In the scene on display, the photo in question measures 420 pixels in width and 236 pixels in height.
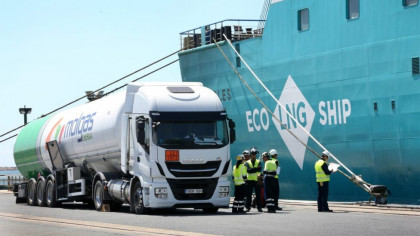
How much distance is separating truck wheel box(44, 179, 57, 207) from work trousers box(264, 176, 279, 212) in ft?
31.8

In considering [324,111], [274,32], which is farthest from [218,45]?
[324,111]

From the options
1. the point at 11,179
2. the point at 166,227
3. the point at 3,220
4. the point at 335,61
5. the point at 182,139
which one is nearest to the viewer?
the point at 166,227

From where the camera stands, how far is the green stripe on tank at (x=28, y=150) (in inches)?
1345

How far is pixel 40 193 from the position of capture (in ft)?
107

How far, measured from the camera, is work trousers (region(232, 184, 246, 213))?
77.8 feet

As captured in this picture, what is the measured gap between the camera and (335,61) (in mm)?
27656

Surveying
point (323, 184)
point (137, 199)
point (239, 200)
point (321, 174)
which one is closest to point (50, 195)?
point (137, 199)

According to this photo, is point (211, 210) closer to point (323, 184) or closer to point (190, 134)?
point (190, 134)

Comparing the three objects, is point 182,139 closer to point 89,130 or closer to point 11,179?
point 89,130

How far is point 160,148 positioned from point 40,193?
37.0ft

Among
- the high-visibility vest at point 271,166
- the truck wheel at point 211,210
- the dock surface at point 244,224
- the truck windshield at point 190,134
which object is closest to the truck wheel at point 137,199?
the dock surface at point 244,224

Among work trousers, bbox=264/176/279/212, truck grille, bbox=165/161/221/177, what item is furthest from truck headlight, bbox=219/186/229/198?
work trousers, bbox=264/176/279/212

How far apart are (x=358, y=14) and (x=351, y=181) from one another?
201 inches

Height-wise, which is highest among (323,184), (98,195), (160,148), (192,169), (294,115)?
(294,115)
